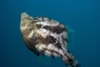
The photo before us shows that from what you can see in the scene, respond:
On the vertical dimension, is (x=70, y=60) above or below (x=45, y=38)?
below

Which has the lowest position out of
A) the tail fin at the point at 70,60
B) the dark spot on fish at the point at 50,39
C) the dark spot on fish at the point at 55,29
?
the tail fin at the point at 70,60

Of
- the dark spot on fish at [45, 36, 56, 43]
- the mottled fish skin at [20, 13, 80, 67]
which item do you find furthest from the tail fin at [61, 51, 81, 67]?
the dark spot on fish at [45, 36, 56, 43]

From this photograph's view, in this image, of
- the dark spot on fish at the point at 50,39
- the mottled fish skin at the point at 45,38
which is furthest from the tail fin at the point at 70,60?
the dark spot on fish at the point at 50,39

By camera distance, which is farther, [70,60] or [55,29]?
[55,29]

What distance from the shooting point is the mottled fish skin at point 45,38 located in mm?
2410

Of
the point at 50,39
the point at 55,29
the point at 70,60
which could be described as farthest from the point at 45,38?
the point at 70,60

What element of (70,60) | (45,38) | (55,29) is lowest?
(70,60)

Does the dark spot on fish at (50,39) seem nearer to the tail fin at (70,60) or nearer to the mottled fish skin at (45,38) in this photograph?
the mottled fish skin at (45,38)

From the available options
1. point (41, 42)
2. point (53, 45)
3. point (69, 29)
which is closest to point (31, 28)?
point (41, 42)

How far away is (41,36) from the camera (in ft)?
7.92

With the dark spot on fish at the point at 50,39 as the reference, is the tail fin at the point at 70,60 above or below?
below

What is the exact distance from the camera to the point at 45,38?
2420 millimetres

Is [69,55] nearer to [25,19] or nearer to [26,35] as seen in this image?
[26,35]

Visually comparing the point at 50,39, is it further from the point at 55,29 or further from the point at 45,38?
the point at 55,29
